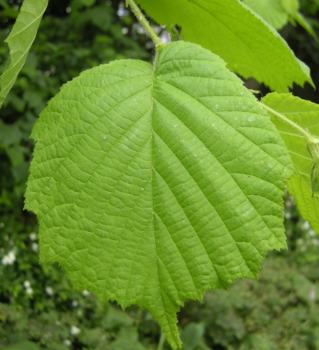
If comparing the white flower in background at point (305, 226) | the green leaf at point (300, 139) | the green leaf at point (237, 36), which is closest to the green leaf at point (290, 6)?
the green leaf at point (237, 36)

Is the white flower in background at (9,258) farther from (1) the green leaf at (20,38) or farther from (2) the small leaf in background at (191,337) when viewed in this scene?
(1) the green leaf at (20,38)

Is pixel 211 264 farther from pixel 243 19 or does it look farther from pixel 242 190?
pixel 243 19

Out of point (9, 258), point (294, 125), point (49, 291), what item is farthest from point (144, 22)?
point (49, 291)

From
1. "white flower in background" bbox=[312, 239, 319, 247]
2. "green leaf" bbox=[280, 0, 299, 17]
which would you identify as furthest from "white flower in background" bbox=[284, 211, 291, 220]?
"green leaf" bbox=[280, 0, 299, 17]

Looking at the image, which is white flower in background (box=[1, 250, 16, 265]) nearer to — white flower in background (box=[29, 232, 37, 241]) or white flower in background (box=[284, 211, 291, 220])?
white flower in background (box=[29, 232, 37, 241])

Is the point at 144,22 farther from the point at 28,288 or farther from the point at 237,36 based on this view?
the point at 28,288

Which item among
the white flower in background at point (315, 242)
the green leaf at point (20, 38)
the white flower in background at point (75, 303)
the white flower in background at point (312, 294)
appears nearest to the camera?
the green leaf at point (20, 38)
